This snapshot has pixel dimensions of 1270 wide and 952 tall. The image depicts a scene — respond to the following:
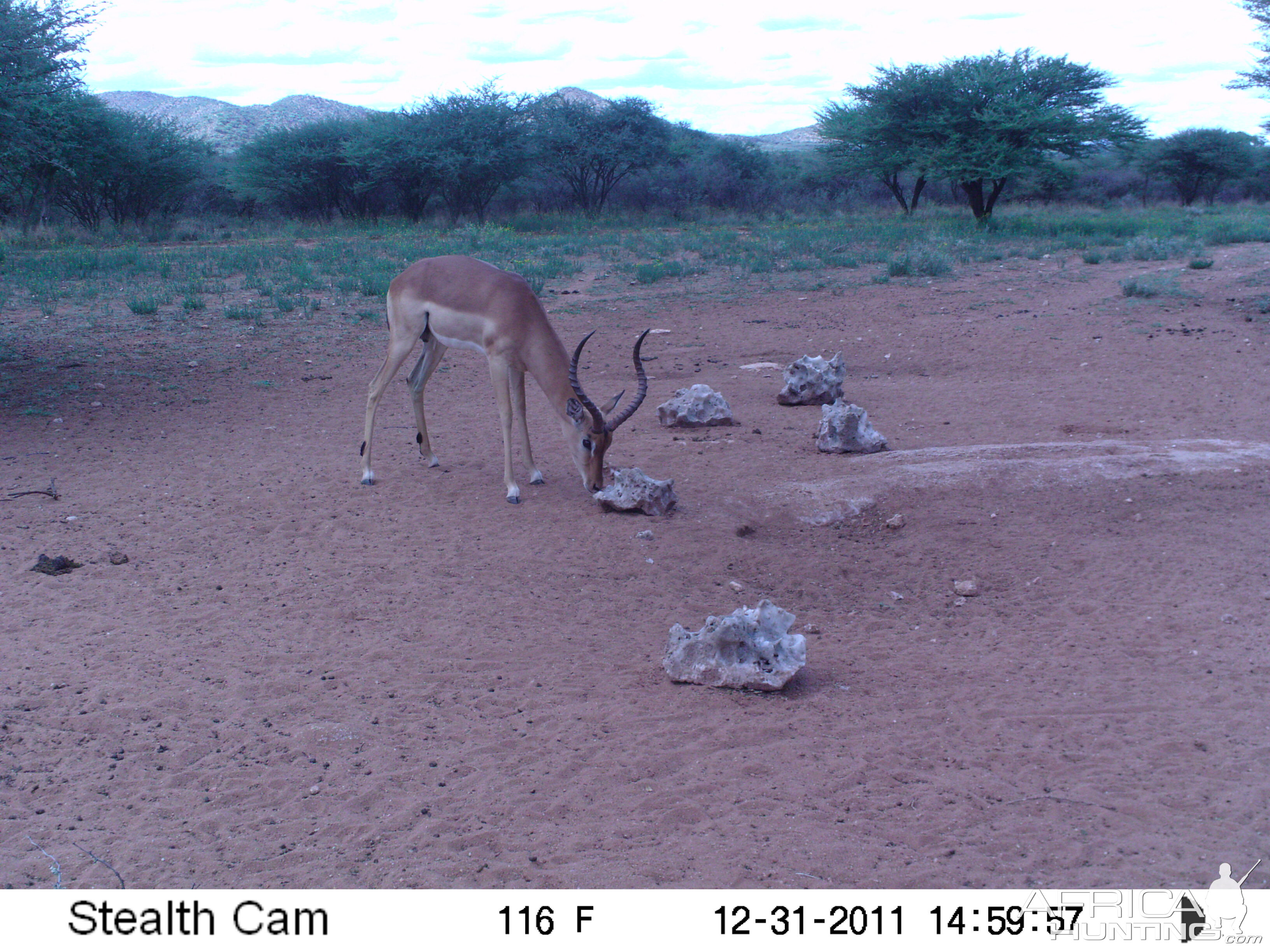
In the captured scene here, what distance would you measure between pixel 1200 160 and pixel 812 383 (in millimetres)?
41510

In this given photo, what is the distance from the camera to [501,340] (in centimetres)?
711

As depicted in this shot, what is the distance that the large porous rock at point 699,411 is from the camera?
9.05 meters

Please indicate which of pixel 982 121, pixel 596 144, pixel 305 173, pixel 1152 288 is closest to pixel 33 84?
pixel 1152 288

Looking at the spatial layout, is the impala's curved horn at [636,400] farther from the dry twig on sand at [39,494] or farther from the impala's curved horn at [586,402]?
the dry twig on sand at [39,494]

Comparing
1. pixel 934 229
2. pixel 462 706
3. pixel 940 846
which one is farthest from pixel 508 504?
pixel 934 229

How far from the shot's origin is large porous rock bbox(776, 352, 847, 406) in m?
9.77

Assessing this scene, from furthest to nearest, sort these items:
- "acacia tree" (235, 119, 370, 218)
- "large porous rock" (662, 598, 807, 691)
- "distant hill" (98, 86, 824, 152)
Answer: "distant hill" (98, 86, 824, 152) → "acacia tree" (235, 119, 370, 218) → "large porous rock" (662, 598, 807, 691)

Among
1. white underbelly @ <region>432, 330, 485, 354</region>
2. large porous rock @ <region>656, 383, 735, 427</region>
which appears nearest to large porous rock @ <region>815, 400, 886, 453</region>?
large porous rock @ <region>656, 383, 735, 427</region>

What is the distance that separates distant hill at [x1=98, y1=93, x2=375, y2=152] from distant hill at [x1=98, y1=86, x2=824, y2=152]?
64 mm

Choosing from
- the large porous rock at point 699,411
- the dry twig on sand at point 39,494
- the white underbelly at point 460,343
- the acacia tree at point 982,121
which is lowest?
the dry twig on sand at point 39,494

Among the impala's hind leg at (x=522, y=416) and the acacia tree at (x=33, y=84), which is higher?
the acacia tree at (x=33, y=84)

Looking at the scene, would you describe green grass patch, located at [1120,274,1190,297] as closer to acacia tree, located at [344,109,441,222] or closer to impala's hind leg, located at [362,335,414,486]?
impala's hind leg, located at [362,335,414,486]

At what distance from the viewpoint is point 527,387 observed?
12000 millimetres

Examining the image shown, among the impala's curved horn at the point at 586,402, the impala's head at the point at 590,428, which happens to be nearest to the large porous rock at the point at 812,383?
the impala's head at the point at 590,428
